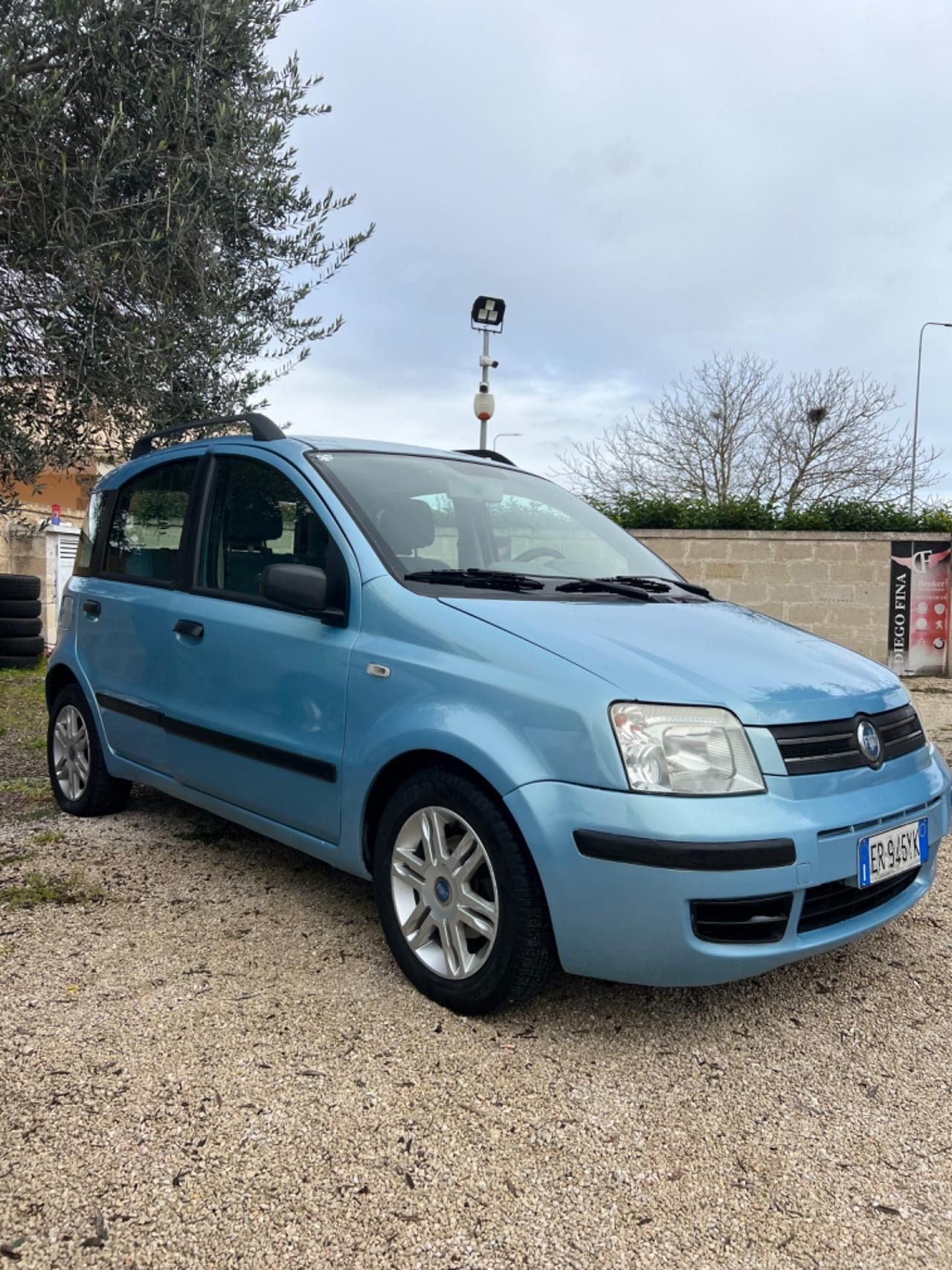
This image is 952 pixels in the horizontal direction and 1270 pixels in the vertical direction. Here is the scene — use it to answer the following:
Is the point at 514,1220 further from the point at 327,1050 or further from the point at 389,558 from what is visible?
the point at 389,558

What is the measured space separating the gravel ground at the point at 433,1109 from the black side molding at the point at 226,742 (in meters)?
0.59

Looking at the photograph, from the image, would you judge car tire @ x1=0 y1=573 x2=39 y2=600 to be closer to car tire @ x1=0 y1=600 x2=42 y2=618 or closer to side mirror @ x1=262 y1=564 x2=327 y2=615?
car tire @ x1=0 y1=600 x2=42 y2=618

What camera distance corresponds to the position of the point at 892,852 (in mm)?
2570

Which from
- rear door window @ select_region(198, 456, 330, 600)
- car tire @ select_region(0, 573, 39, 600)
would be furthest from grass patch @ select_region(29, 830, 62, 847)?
car tire @ select_region(0, 573, 39, 600)

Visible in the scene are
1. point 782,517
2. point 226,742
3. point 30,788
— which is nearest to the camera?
point 226,742

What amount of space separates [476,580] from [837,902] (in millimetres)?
1431

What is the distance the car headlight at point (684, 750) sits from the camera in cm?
231

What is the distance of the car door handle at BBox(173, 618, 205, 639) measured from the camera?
355 centimetres

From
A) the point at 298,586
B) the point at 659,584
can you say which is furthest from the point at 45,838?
the point at 659,584

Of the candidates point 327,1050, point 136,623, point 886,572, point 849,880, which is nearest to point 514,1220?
point 327,1050

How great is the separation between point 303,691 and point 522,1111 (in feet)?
4.82

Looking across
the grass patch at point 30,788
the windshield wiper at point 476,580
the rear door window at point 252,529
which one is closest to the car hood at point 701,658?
the windshield wiper at point 476,580

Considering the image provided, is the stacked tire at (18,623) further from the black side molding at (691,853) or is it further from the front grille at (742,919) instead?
the front grille at (742,919)

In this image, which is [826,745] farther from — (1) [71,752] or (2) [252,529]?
(1) [71,752]
